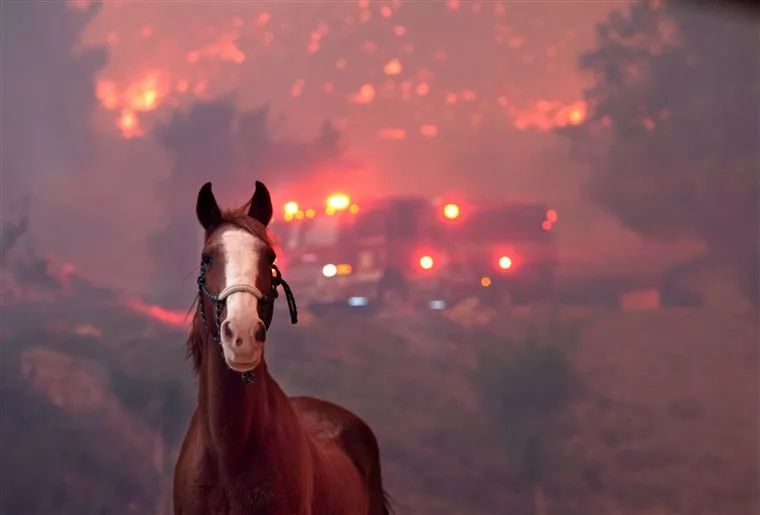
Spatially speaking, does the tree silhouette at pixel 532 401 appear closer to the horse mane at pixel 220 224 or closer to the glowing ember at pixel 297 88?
the glowing ember at pixel 297 88

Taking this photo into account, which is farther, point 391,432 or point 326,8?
point 326,8

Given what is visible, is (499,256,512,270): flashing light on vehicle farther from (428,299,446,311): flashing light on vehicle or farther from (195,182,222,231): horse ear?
(195,182,222,231): horse ear

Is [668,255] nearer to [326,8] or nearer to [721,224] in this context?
[721,224]

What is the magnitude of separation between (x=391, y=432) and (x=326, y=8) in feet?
7.72

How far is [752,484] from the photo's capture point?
3734 millimetres

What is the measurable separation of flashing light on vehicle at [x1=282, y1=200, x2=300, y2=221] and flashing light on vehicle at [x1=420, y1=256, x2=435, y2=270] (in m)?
0.72

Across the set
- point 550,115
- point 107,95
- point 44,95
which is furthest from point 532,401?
point 44,95

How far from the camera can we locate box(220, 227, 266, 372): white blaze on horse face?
72.2 inches

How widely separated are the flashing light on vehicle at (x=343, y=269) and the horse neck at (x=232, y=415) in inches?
63.6

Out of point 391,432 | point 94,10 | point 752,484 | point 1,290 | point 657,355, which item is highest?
point 94,10

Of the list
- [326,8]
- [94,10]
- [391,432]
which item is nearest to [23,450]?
[391,432]

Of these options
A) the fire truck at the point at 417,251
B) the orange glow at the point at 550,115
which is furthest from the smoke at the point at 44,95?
the orange glow at the point at 550,115

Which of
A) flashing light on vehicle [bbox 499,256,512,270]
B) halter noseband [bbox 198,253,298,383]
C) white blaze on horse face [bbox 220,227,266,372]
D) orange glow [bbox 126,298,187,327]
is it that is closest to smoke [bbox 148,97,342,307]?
orange glow [bbox 126,298,187,327]

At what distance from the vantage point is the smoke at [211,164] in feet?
11.7
